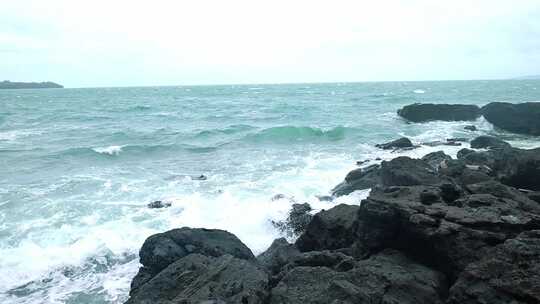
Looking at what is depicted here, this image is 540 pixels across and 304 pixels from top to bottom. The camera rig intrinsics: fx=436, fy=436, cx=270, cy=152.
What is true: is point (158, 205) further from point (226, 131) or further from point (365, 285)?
point (226, 131)

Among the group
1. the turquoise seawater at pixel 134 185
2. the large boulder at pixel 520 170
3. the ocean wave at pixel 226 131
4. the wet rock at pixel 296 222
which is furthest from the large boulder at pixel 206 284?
the ocean wave at pixel 226 131

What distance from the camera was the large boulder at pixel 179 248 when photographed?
9.12m

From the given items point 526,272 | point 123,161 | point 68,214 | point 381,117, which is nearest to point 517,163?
point 526,272

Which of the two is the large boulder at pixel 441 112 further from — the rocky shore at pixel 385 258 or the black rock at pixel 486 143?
the rocky shore at pixel 385 258

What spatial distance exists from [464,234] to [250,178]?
42.4ft

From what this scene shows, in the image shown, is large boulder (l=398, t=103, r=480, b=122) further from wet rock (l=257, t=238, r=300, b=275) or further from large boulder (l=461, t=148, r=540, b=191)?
wet rock (l=257, t=238, r=300, b=275)

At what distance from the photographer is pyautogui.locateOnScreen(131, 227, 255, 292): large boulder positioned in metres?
9.12

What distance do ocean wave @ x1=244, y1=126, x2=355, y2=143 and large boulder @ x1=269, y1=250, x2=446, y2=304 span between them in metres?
24.6

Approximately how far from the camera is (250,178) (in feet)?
63.4

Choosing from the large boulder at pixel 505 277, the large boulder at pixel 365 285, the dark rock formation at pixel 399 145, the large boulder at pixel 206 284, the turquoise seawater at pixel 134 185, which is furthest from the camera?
the dark rock formation at pixel 399 145

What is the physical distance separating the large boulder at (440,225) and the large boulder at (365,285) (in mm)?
430

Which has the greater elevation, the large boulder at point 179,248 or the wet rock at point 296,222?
the large boulder at point 179,248

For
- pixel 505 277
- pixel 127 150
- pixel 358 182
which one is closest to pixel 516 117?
pixel 358 182

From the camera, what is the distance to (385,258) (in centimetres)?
734
